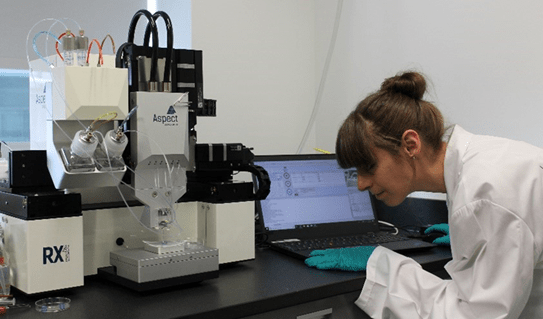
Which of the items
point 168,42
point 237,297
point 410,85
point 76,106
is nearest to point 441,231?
point 410,85

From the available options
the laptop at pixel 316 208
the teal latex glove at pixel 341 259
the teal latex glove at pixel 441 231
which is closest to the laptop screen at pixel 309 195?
the laptop at pixel 316 208

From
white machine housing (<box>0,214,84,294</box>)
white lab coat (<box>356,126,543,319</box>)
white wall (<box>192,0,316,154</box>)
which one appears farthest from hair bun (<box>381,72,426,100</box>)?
white wall (<box>192,0,316,154</box>)

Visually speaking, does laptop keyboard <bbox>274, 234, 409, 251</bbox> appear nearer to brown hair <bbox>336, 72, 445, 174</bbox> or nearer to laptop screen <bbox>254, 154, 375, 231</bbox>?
laptop screen <bbox>254, 154, 375, 231</bbox>

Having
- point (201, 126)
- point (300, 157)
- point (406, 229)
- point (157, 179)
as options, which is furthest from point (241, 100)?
point (157, 179)

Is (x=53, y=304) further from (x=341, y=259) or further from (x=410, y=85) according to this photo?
(x=410, y=85)

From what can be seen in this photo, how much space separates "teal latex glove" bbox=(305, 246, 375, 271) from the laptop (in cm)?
18

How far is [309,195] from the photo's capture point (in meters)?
1.96

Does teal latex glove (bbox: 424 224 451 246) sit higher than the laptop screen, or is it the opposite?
the laptop screen

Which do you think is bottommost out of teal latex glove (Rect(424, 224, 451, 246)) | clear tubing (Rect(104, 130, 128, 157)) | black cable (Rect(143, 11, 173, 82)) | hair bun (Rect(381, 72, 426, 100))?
teal latex glove (Rect(424, 224, 451, 246))

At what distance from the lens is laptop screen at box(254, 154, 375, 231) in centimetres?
189

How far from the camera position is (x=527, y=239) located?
1.07 meters

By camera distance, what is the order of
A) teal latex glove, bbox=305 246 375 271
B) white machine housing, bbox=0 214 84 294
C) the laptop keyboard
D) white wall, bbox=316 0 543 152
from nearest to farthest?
white machine housing, bbox=0 214 84 294, teal latex glove, bbox=305 246 375 271, the laptop keyboard, white wall, bbox=316 0 543 152

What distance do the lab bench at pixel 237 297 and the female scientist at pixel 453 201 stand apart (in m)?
0.06

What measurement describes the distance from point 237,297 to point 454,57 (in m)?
1.23
